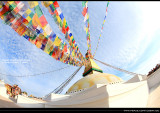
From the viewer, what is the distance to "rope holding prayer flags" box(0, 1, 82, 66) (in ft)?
13.1

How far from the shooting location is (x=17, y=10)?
401 centimetres

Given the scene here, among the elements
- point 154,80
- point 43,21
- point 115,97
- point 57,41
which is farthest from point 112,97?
point 57,41

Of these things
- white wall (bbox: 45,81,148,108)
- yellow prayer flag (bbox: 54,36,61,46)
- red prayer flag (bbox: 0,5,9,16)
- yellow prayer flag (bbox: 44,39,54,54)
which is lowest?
white wall (bbox: 45,81,148,108)

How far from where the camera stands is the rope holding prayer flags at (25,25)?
401 centimetres

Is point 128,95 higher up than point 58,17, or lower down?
lower down

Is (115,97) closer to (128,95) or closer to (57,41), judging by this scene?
(128,95)

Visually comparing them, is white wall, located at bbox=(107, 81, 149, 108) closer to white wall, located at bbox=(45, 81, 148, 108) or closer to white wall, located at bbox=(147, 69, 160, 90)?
white wall, located at bbox=(45, 81, 148, 108)

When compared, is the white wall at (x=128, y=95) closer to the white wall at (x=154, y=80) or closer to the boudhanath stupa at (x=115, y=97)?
the boudhanath stupa at (x=115, y=97)

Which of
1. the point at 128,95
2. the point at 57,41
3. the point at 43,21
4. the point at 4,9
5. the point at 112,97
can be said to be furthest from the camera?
the point at 57,41

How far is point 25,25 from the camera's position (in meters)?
4.86

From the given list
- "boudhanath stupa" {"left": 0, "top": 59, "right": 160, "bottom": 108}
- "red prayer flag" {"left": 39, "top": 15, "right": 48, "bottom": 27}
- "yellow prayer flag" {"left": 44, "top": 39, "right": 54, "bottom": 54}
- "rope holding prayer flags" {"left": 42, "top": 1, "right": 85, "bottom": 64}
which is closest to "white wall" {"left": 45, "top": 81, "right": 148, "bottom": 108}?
"boudhanath stupa" {"left": 0, "top": 59, "right": 160, "bottom": 108}

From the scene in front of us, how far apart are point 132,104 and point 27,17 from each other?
4554 mm

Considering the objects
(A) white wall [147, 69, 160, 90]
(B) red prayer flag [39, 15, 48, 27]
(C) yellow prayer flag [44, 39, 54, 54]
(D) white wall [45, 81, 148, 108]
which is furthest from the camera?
(C) yellow prayer flag [44, 39, 54, 54]

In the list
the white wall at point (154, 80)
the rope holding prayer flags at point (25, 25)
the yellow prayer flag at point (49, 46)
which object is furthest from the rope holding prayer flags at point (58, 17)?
the white wall at point (154, 80)
